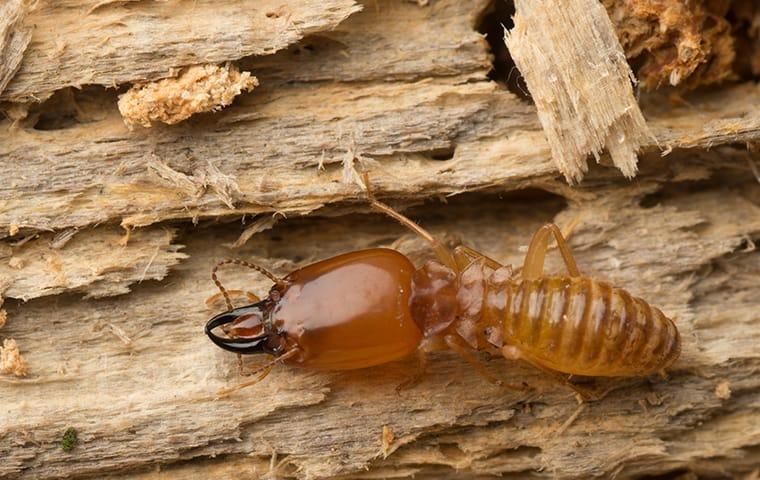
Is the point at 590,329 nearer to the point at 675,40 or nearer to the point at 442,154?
the point at 442,154

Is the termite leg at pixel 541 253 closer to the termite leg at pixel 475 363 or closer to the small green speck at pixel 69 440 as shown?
the termite leg at pixel 475 363

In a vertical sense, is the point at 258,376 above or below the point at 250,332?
below

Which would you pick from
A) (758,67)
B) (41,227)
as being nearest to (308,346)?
(41,227)

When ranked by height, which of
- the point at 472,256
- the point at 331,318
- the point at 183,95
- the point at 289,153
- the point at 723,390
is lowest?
the point at 723,390

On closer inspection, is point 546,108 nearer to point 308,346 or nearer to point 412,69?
point 412,69

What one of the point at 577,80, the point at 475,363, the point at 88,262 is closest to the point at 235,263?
the point at 88,262

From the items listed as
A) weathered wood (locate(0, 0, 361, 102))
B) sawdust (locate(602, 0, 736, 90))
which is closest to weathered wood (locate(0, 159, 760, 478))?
sawdust (locate(602, 0, 736, 90))
